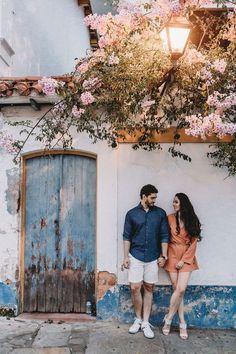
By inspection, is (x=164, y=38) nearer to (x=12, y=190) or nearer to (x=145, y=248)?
(x=145, y=248)

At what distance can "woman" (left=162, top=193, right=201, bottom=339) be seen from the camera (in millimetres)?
6293

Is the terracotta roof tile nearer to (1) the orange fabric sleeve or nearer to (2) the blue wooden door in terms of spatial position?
(2) the blue wooden door

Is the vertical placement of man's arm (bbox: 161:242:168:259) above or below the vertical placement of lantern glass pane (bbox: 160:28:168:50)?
below

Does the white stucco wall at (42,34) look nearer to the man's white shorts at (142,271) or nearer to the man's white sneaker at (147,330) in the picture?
the man's white shorts at (142,271)

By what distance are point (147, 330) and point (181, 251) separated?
1.25 meters

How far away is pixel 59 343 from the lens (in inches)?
238

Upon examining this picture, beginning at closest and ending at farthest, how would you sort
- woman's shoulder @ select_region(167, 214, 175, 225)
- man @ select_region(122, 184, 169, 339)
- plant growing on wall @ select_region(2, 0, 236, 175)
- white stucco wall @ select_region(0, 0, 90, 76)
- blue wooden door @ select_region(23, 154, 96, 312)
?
plant growing on wall @ select_region(2, 0, 236, 175) → man @ select_region(122, 184, 169, 339) → woman's shoulder @ select_region(167, 214, 175, 225) → blue wooden door @ select_region(23, 154, 96, 312) → white stucco wall @ select_region(0, 0, 90, 76)

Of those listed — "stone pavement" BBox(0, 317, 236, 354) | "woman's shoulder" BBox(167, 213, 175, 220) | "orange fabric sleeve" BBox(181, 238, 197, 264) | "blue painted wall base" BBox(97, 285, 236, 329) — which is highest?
→ "woman's shoulder" BBox(167, 213, 175, 220)

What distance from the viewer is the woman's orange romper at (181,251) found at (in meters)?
6.31

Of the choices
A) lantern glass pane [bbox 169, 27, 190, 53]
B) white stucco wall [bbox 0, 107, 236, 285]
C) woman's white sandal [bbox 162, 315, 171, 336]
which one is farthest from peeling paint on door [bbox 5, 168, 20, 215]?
lantern glass pane [bbox 169, 27, 190, 53]

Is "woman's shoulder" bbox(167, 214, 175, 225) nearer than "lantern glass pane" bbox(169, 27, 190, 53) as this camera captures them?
No

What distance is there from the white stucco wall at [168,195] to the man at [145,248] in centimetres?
44

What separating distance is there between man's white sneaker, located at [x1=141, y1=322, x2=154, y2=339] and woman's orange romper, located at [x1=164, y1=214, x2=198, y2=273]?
34.3 inches

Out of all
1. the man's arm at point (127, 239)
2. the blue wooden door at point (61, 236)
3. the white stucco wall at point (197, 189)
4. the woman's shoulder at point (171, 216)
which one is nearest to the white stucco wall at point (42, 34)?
the blue wooden door at point (61, 236)
